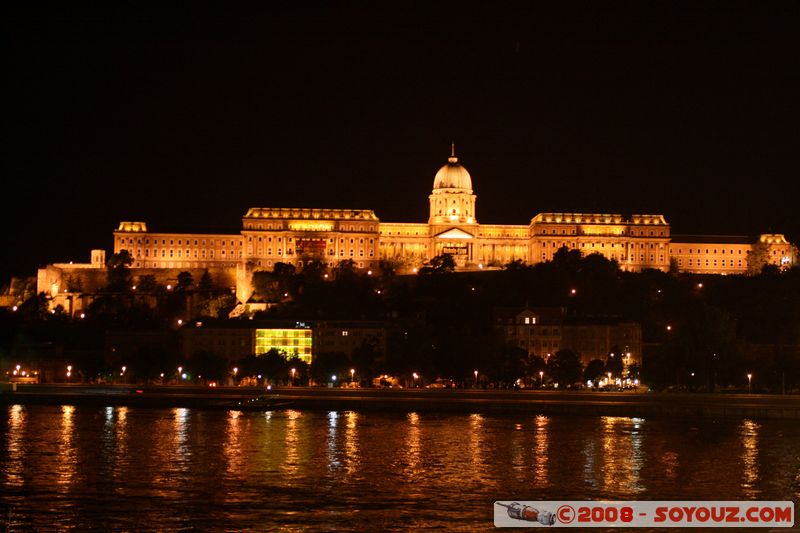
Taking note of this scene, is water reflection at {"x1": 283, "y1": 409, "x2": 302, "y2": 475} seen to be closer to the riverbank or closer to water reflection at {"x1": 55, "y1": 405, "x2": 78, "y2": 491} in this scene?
the riverbank

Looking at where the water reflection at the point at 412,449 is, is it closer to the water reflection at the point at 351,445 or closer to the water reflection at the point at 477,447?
the water reflection at the point at 351,445

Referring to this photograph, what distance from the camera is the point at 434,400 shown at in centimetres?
7306

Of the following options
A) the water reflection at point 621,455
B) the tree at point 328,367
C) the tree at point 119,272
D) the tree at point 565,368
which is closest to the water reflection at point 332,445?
the water reflection at point 621,455

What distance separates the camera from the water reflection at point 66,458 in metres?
42.4

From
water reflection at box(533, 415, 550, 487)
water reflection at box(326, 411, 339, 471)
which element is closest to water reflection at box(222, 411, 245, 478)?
water reflection at box(326, 411, 339, 471)

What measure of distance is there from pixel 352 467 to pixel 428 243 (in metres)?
88.8

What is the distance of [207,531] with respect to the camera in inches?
1328

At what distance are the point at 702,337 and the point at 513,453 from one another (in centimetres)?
3248

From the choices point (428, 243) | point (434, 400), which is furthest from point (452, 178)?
point (434, 400)

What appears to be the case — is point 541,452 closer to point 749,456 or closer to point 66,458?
point 749,456

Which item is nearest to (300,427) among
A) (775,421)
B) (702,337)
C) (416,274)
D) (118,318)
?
(775,421)

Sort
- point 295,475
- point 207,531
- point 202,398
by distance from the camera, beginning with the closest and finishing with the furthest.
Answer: point 207,531 → point 295,475 → point 202,398

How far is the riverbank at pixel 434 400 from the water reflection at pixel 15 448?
8.17 m

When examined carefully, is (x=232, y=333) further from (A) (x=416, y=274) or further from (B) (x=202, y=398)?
(A) (x=416, y=274)
